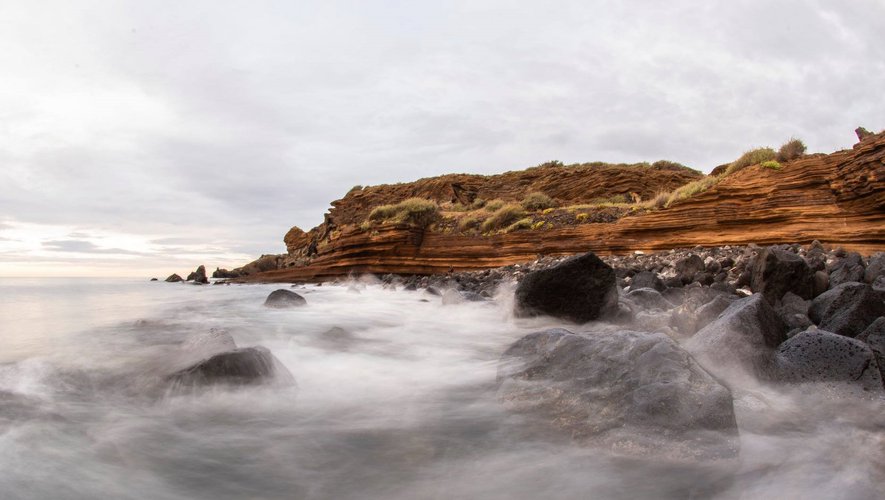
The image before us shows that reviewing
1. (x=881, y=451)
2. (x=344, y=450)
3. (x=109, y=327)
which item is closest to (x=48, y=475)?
(x=344, y=450)

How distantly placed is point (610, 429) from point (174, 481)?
7.53 feet

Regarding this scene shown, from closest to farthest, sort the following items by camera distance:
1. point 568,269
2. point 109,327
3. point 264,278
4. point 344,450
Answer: point 344,450 → point 568,269 → point 109,327 → point 264,278

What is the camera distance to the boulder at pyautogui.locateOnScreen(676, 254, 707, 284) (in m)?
8.80

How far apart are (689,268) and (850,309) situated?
5.26 metres

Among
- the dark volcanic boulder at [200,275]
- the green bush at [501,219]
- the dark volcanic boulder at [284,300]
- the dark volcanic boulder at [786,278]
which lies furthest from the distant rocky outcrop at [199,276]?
the dark volcanic boulder at [786,278]

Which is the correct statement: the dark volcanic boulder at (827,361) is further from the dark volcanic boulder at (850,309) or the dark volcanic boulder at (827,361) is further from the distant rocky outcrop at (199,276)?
the distant rocky outcrop at (199,276)

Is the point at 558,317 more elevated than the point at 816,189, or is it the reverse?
the point at 816,189

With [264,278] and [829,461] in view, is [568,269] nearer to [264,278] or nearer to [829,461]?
[829,461]

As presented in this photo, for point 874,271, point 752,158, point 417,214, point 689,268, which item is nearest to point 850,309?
point 874,271

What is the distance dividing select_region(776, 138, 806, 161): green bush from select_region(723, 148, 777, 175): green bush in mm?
213

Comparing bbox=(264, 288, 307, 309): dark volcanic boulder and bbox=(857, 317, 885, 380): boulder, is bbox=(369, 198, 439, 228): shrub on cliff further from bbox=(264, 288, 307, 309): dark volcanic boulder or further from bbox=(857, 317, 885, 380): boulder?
bbox=(857, 317, 885, 380): boulder

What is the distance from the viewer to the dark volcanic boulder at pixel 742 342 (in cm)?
338

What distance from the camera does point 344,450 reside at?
2.79 meters

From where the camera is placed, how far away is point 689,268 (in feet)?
29.6
